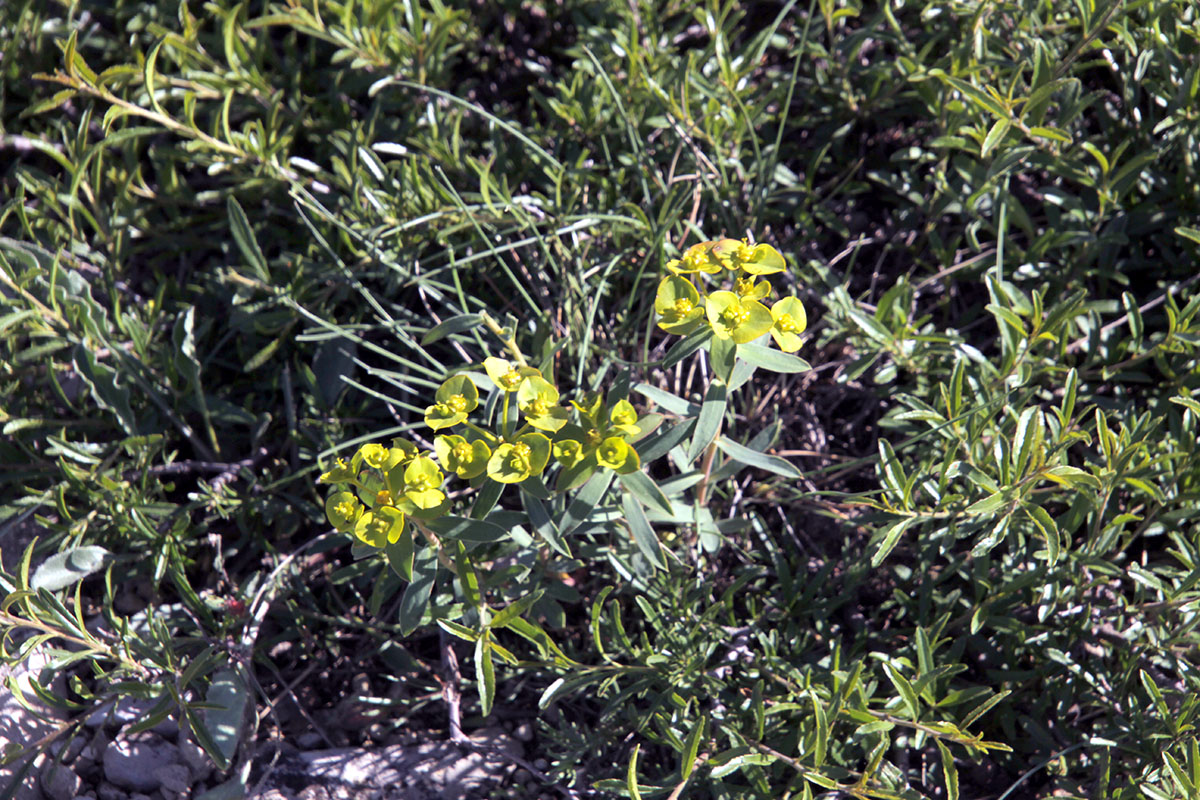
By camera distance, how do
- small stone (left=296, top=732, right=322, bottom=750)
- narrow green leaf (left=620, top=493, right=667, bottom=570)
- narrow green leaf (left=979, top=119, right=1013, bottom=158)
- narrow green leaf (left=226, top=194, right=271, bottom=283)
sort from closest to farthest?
narrow green leaf (left=620, top=493, right=667, bottom=570) → narrow green leaf (left=979, top=119, right=1013, bottom=158) → small stone (left=296, top=732, right=322, bottom=750) → narrow green leaf (left=226, top=194, right=271, bottom=283)

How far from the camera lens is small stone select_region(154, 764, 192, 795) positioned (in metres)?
2.53

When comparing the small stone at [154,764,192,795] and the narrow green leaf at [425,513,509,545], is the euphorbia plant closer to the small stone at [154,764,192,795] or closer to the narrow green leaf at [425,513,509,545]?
the narrow green leaf at [425,513,509,545]

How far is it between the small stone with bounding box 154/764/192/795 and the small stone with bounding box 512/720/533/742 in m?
0.89

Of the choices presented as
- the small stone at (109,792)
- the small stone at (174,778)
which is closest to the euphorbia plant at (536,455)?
the small stone at (174,778)

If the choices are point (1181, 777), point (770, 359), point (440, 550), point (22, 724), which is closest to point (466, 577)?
point (440, 550)

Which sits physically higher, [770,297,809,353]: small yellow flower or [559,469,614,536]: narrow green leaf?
[770,297,809,353]: small yellow flower

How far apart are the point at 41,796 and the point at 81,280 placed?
1.49 m

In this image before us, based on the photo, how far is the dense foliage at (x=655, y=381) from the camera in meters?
2.28

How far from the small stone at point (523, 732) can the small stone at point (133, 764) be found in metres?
0.94

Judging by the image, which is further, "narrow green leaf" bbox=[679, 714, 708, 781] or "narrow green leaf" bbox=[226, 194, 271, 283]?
"narrow green leaf" bbox=[226, 194, 271, 283]

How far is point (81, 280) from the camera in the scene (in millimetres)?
2863

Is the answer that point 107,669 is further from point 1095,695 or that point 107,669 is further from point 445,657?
point 1095,695

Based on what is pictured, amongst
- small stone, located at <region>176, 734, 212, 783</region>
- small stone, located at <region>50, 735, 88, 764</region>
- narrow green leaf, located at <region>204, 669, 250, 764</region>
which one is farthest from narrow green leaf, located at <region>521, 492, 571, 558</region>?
small stone, located at <region>50, 735, 88, 764</region>

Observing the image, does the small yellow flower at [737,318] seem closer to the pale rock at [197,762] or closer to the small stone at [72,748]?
the pale rock at [197,762]
